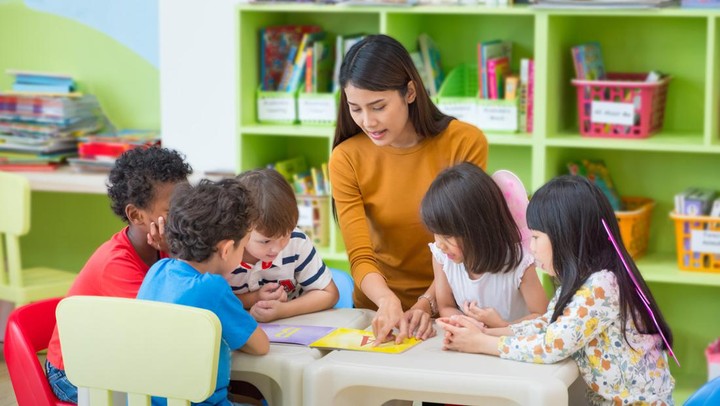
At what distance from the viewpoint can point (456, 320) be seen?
6.41 ft

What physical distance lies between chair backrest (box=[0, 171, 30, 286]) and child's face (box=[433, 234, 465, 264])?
1970 millimetres

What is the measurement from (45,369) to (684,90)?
7.65 ft

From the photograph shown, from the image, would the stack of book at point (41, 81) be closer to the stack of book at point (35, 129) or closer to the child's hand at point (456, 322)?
the stack of book at point (35, 129)

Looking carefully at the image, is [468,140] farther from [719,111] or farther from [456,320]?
[719,111]

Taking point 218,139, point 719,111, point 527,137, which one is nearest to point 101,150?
point 218,139

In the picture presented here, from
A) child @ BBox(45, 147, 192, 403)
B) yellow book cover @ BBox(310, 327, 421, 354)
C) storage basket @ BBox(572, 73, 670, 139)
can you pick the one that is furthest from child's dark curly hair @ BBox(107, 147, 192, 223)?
storage basket @ BBox(572, 73, 670, 139)

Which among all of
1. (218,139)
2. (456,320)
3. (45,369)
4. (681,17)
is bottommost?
(45,369)

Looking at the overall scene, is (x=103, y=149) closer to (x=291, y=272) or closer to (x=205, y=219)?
(x=291, y=272)

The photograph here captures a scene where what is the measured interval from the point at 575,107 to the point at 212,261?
6.73 ft

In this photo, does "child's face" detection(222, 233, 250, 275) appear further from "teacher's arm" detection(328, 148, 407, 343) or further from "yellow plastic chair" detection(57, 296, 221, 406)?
"teacher's arm" detection(328, 148, 407, 343)

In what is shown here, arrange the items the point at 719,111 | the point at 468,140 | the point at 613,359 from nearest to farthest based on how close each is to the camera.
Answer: the point at 613,359 → the point at 468,140 → the point at 719,111

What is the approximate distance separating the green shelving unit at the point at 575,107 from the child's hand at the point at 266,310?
1.43m

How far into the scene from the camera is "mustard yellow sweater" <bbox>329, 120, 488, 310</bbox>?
2.34 metres

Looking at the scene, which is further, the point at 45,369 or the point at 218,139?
the point at 218,139
